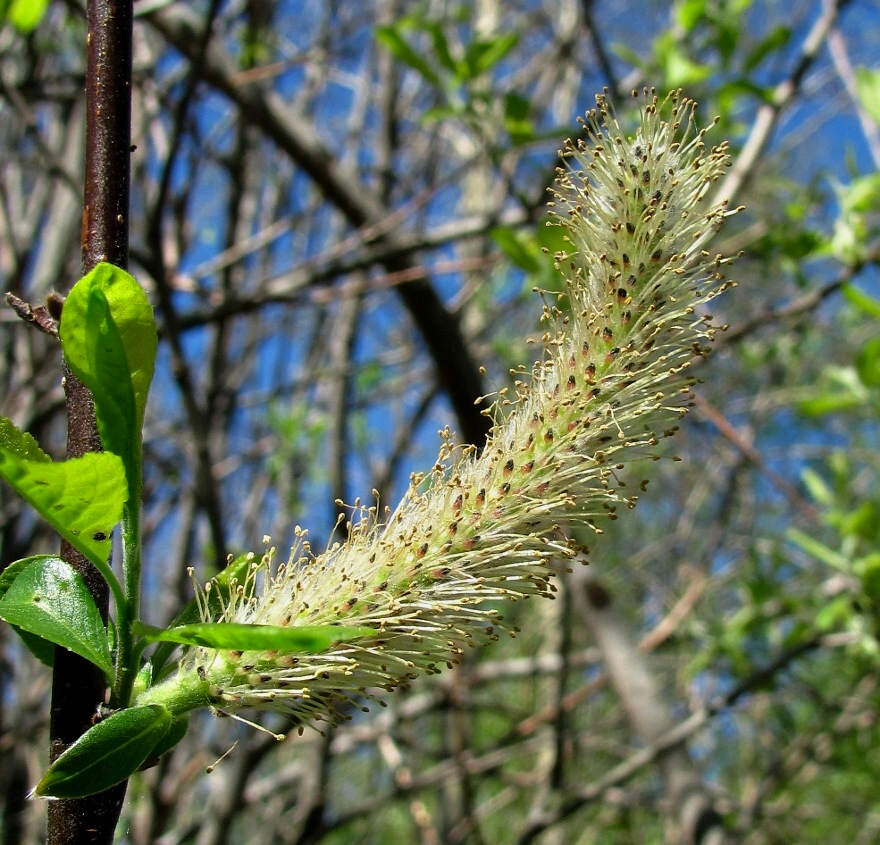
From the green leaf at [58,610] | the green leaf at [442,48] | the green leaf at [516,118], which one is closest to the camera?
the green leaf at [58,610]

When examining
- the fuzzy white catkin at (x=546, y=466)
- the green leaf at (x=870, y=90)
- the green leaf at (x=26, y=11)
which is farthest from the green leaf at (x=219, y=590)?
the green leaf at (x=870, y=90)

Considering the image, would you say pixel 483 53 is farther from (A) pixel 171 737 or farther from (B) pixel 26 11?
(A) pixel 171 737

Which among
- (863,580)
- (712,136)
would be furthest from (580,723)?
(712,136)

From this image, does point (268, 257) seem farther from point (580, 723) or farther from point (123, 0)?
point (580, 723)

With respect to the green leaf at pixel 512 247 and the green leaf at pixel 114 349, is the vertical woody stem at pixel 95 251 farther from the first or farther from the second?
the green leaf at pixel 512 247

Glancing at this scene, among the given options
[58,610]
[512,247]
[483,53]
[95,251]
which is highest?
[483,53]

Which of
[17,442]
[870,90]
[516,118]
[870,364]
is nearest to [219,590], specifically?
[17,442]

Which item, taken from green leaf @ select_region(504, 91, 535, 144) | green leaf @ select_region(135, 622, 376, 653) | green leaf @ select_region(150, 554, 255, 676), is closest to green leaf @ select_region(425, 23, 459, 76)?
green leaf @ select_region(504, 91, 535, 144)
